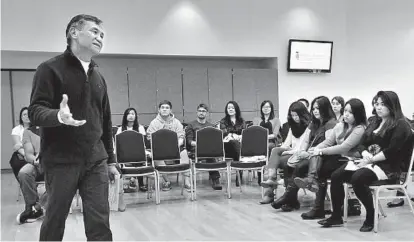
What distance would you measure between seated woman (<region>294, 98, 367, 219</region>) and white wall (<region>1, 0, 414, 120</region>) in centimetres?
542

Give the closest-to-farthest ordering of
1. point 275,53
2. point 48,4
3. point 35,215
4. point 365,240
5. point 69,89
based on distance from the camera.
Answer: point 69,89 < point 365,240 < point 35,215 < point 48,4 < point 275,53

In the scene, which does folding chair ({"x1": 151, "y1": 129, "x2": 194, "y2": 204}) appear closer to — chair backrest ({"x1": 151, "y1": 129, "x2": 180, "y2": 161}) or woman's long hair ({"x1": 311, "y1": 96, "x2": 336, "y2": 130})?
chair backrest ({"x1": 151, "y1": 129, "x2": 180, "y2": 161})

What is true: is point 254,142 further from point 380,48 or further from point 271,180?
point 380,48

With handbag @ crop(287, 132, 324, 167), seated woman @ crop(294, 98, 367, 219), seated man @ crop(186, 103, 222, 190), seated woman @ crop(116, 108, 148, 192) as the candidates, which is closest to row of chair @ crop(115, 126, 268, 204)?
seated man @ crop(186, 103, 222, 190)

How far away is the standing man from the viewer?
6.86ft

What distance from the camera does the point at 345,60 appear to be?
34.7 ft

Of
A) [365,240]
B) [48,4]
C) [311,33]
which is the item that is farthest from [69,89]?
[311,33]

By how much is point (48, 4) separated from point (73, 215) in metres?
5.02

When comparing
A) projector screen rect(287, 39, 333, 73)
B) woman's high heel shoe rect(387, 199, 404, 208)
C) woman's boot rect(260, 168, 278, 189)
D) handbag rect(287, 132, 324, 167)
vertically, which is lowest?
woman's high heel shoe rect(387, 199, 404, 208)

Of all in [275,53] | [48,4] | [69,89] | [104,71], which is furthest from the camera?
[275,53]

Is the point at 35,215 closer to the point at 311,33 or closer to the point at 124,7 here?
the point at 124,7

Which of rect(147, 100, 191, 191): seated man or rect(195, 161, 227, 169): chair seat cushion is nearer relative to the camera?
rect(195, 161, 227, 169): chair seat cushion

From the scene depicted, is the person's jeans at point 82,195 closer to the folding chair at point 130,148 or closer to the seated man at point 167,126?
the folding chair at point 130,148

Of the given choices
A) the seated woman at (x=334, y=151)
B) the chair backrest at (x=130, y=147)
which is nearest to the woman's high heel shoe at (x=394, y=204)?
the seated woman at (x=334, y=151)
